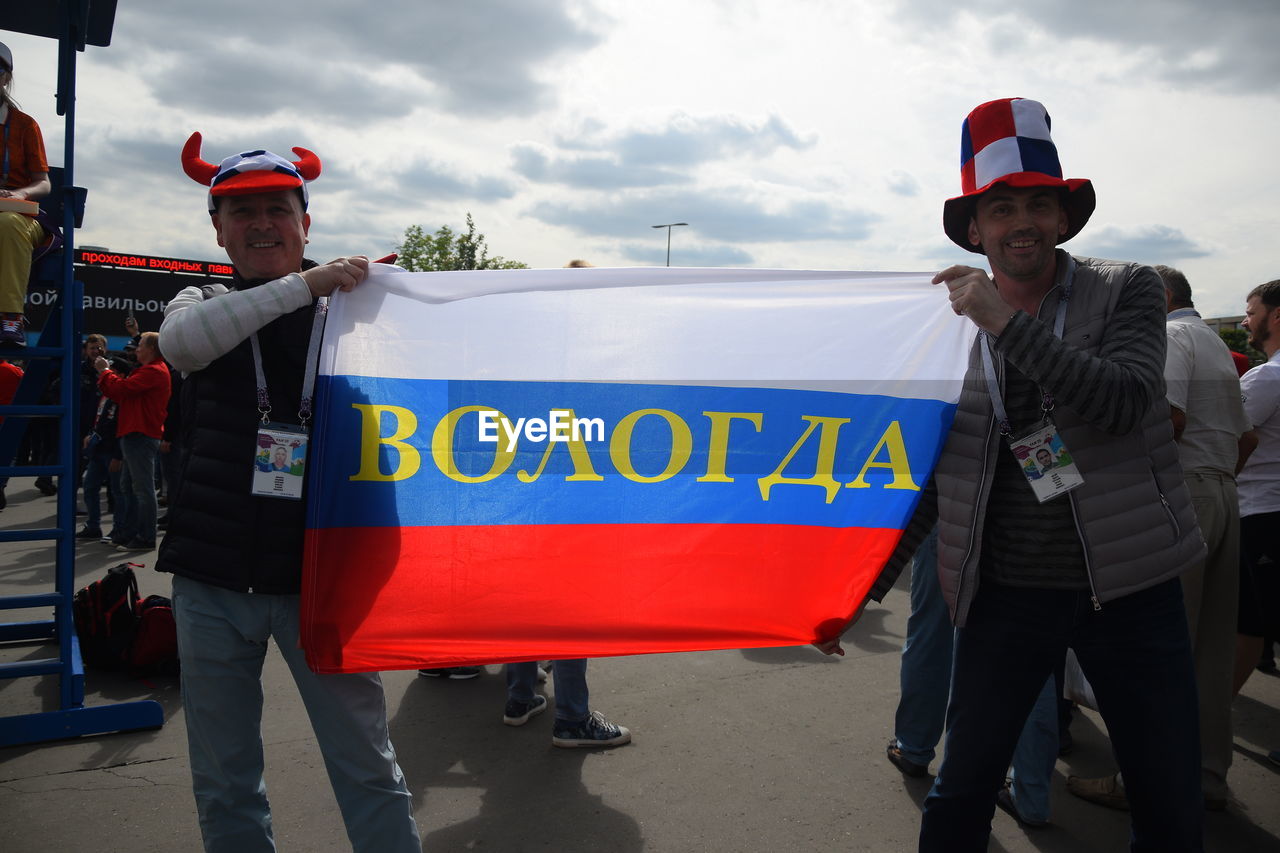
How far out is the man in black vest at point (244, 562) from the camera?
2217 millimetres

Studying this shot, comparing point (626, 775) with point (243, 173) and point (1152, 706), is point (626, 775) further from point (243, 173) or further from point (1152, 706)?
point (243, 173)

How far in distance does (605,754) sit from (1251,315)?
3920 mm

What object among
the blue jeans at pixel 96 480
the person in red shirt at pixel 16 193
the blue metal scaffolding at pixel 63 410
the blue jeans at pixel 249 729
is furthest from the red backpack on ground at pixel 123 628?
the blue jeans at pixel 96 480

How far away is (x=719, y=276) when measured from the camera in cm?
287

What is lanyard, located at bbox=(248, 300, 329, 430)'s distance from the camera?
228cm

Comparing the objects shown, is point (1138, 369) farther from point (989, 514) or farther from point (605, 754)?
point (605, 754)

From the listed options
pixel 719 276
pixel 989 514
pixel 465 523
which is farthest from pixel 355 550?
pixel 989 514

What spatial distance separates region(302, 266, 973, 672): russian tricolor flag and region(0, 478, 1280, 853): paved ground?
1105 millimetres

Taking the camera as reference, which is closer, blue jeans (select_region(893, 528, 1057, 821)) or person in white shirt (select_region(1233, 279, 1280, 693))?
blue jeans (select_region(893, 528, 1057, 821))

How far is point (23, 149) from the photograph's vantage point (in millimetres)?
4277

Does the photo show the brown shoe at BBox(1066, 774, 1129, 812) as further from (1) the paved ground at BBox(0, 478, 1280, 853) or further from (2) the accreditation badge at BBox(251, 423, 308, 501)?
(2) the accreditation badge at BBox(251, 423, 308, 501)

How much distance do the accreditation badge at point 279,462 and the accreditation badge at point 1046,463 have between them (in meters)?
1.83

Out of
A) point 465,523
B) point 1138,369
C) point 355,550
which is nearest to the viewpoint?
point 1138,369

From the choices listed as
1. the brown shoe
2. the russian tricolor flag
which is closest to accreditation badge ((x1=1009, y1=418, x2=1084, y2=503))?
the russian tricolor flag
